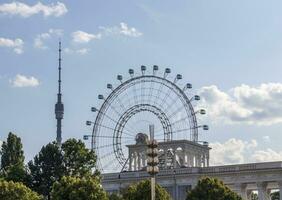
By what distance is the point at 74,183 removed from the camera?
96.4m

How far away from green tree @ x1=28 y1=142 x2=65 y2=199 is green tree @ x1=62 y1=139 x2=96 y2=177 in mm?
1085

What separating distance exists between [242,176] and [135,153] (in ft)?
95.6

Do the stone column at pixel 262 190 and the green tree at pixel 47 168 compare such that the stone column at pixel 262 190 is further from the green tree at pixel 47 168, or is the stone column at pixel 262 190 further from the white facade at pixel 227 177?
the green tree at pixel 47 168

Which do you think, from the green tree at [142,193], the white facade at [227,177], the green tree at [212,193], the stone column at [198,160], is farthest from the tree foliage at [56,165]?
the stone column at [198,160]

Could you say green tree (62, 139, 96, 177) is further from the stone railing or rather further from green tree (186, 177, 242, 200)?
the stone railing

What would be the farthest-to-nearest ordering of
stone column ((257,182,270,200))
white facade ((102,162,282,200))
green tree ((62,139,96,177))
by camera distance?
1. stone column ((257,182,270,200))
2. white facade ((102,162,282,200))
3. green tree ((62,139,96,177))

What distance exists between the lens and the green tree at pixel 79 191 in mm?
95250

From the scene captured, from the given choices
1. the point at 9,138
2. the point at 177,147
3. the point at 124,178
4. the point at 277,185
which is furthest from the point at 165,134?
the point at 9,138

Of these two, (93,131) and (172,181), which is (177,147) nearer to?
(172,181)

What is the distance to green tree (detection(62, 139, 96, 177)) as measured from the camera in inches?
4341

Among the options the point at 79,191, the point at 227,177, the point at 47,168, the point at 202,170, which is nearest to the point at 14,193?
the point at 79,191

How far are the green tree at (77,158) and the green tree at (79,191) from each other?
41.9 feet

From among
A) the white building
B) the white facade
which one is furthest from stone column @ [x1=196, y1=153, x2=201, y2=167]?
the white facade

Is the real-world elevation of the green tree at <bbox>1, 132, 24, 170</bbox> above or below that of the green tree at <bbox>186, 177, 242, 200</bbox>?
above
